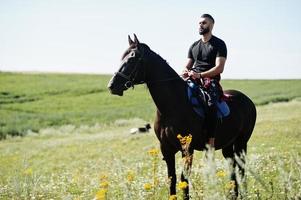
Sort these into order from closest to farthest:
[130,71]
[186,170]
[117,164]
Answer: [117,164], [186,170], [130,71]

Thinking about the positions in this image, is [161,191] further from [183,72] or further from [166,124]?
[183,72]

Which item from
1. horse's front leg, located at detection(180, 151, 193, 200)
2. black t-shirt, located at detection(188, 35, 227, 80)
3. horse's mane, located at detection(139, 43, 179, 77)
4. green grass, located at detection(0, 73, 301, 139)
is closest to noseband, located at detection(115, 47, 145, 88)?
horse's mane, located at detection(139, 43, 179, 77)

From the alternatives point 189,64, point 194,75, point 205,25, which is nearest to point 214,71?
point 194,75

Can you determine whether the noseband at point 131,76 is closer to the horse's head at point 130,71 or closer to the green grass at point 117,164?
the horse's head at point 130,71

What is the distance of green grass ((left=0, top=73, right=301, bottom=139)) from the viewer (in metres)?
50.7

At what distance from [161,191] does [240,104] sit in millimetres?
2425

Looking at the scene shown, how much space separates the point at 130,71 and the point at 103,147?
2072 cm

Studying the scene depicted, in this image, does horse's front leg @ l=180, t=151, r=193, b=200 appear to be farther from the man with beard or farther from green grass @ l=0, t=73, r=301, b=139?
green grass @ l=0, t=73, r=301, b=139

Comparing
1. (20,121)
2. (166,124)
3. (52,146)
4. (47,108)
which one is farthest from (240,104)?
(47,108)

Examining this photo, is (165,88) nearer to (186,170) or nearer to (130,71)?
(130,71)

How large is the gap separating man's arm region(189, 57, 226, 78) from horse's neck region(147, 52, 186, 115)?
28cm

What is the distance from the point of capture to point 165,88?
Result: 8094 mm

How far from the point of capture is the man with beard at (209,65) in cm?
812

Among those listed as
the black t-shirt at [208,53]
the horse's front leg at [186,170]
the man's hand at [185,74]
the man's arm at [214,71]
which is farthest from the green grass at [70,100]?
the horse's front leg at [186,170]
